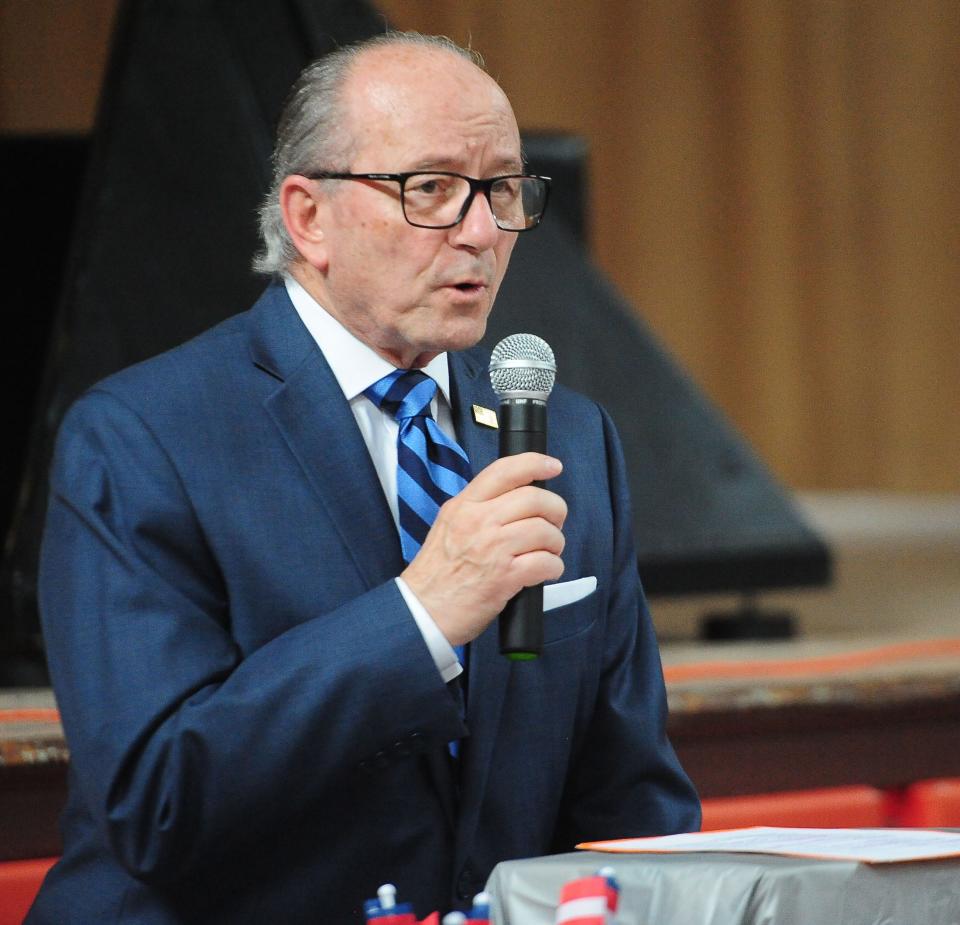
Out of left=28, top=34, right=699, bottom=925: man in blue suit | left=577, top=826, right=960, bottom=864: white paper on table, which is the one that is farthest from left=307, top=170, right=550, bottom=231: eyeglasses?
left=577, top=826, right=960, bottom=864: white paper on table

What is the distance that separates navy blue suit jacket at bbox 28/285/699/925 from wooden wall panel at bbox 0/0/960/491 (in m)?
6.94

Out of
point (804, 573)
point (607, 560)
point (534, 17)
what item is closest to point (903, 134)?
point (534, 17)

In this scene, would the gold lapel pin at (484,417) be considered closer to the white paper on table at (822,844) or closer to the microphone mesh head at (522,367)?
the microphone mesh head at (522,367)

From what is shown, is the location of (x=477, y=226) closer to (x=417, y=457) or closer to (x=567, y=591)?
(x=417, y=457)

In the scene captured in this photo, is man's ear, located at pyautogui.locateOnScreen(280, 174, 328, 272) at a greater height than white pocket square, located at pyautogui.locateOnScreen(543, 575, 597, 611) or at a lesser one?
greater

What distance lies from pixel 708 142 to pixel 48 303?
5304mm

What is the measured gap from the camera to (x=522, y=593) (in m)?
1.06

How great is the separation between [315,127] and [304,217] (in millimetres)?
78

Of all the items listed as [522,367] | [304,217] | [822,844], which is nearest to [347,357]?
[304,217]

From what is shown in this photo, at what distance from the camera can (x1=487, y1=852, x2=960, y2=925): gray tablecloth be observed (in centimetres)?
84

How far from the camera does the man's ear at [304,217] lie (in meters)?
1.30

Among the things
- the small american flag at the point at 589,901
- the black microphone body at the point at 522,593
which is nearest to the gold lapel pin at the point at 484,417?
the black microphone body at the point at 522,593

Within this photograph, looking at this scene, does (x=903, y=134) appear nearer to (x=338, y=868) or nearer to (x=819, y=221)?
(x=819, y=221)

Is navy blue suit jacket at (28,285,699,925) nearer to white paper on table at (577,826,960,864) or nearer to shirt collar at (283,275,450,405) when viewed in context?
shirt collar at (283,275,450,405)
